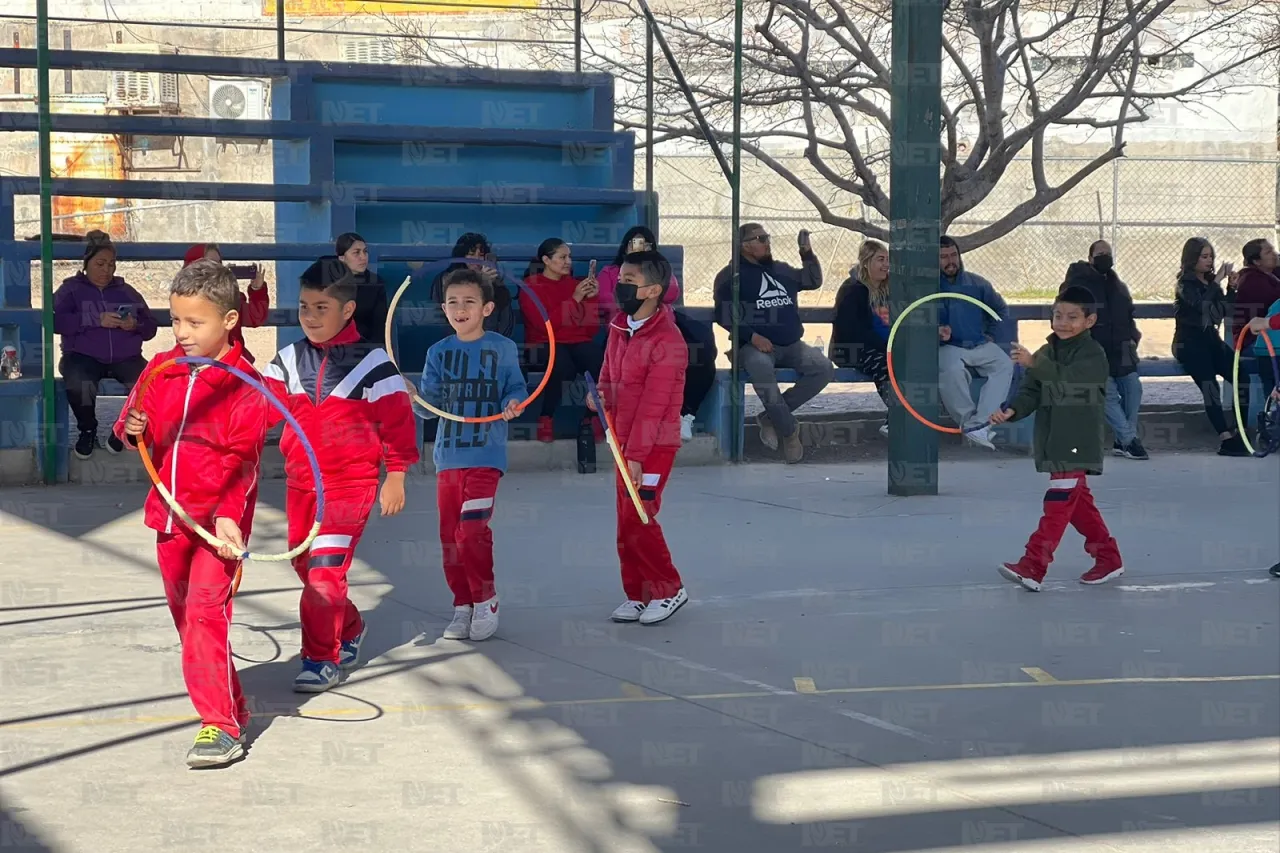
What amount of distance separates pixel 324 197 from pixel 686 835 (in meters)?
9.52

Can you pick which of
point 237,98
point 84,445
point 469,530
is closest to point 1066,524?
point 469,530

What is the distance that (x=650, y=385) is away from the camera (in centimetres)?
761

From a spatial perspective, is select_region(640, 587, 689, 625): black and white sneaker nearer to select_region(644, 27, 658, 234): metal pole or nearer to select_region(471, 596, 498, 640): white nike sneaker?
select_region(471, 596, 498, 640): white nike sneaker

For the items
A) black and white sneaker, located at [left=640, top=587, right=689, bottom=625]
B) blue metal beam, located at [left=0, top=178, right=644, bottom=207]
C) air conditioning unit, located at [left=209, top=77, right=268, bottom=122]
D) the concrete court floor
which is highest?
air conditioning unit, located at [left=209, top=77, right=268, bottom=122]

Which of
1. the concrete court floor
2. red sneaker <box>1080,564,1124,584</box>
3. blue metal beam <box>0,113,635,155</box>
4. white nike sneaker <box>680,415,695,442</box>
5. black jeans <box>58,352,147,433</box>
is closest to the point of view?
the concrete court floor

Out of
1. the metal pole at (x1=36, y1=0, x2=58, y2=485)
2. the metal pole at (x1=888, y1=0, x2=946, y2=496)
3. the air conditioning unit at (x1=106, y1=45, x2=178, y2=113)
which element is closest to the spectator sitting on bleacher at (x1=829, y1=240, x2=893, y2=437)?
the metal pole at (x1=888, y1=0, x2=946, y2=496)

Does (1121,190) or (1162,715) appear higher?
(1121,190)

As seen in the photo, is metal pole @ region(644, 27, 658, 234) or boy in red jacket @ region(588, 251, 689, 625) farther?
metal pole @ region(644, 27, 658, 234)

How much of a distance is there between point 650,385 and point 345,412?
159 centimetres

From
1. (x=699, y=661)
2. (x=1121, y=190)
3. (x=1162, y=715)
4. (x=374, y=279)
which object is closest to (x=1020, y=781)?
A: (x=1162, y=715)

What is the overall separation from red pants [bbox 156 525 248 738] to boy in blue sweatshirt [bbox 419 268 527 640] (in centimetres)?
165

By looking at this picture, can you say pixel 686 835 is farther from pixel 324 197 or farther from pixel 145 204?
pixel 145 204

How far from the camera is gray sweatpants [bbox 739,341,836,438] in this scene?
12914 mm

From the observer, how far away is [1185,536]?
995 cm
